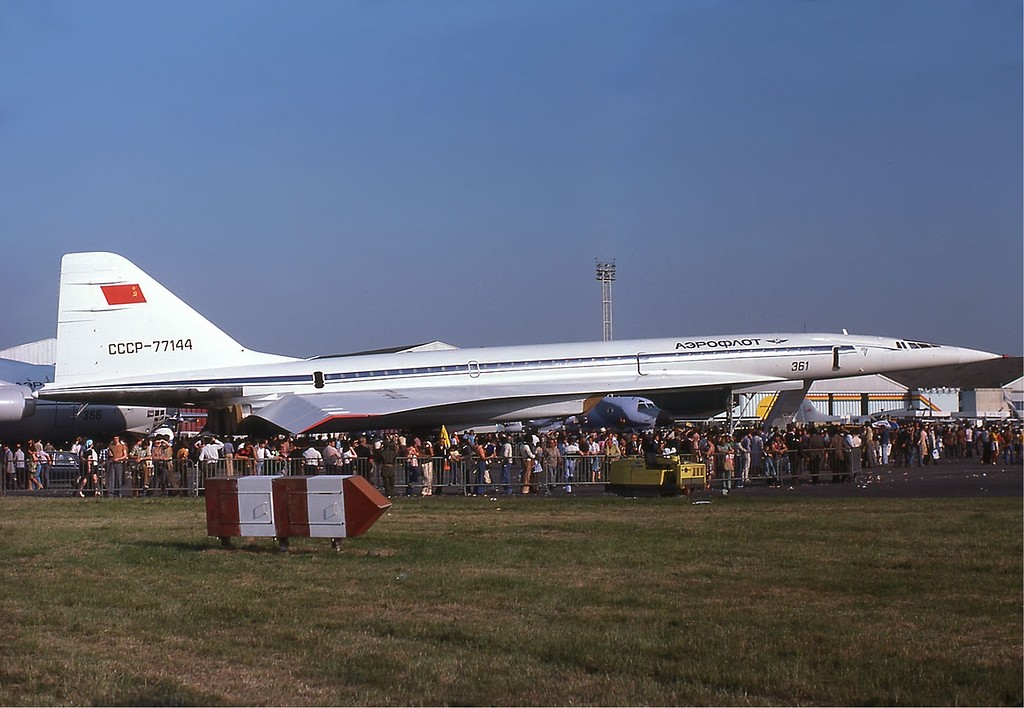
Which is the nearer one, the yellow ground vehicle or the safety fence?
the yellow ground vehicle

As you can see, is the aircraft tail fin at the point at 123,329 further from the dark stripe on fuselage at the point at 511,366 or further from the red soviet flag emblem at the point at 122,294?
the dark stripe on fuselage at the point at 511,366

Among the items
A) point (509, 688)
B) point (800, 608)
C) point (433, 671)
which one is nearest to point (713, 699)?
point (509, 688)

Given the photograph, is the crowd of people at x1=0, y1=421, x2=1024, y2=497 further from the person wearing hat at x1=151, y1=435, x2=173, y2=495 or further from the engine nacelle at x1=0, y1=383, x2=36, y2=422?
the engine nacelle at x1=0, y1=383, x2=36, y2=422

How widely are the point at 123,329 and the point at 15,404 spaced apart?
4.63 metres

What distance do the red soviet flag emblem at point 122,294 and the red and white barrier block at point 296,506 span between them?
72.1ft

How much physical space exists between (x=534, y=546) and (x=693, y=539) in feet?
5.69

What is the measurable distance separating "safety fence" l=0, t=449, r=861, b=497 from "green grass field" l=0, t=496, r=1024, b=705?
8.07 meters

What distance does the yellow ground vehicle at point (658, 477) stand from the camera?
20141mm

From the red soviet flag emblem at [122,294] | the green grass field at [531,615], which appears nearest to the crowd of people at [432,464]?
the red soviet flag emblem at [122,294]

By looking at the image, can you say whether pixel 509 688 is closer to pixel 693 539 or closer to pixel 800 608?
pixel 800 608

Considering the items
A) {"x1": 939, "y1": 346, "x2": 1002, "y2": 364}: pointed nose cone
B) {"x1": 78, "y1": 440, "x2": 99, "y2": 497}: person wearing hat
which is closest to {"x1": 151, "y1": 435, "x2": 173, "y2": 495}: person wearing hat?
{"x1": 78, "y1": 440, "x2": 99, "y2": 497}: person wearing hat

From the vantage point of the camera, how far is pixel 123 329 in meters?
33.2

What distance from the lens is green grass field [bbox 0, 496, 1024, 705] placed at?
6.44m

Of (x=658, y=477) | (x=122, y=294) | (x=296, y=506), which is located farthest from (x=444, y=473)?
(x=122, y=294)
